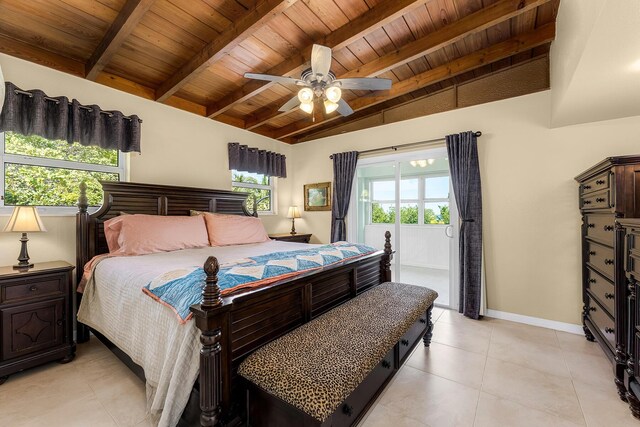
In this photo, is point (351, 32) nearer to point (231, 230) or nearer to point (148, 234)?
point (231, 230)

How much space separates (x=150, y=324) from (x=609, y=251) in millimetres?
3213

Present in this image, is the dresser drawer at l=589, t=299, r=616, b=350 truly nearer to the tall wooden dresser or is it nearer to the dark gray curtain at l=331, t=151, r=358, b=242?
the tall wooden dresser

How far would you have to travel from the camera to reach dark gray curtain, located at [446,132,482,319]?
3.22 metres

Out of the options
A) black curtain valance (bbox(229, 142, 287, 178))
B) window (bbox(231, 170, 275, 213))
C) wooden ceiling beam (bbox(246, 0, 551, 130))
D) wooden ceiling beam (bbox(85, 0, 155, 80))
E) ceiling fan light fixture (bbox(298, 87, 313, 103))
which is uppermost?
wooden ceiling beam (bbox(246, 0, 551, 130))

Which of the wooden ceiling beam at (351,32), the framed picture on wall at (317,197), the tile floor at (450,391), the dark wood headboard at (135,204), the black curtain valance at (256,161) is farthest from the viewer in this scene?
the framed picture on wall at (317,197)

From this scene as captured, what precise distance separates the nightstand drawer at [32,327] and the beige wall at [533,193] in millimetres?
4285

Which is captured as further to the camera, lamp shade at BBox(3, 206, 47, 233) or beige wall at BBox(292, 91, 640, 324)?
beige wall at BBox(292, 91, 640, 324)

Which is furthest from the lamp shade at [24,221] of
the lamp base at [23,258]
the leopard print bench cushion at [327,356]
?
the leopard print bench cushion at [327,356]

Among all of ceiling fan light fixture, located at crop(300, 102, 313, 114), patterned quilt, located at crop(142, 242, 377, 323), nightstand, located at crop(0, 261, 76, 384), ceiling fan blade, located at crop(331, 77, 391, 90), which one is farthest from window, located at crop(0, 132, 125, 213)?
ceiling fan blade, located at crop(331, 77, 391, 90)

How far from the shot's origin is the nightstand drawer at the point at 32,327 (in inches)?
78.7

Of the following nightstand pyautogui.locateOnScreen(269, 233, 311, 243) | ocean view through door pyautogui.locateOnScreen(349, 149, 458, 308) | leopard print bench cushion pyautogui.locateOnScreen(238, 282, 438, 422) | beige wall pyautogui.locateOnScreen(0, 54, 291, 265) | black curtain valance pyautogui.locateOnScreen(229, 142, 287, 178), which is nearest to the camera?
leopard print bench cushion pyautogui.locateOnScreen(238, 282, 438, 422)

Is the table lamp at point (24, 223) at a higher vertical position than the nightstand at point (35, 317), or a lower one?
higher

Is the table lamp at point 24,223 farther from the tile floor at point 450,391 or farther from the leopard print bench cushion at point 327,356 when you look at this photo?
the leopard print bench cushion at point 327,356

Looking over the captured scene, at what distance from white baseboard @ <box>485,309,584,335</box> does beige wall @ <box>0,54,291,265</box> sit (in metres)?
3.50
